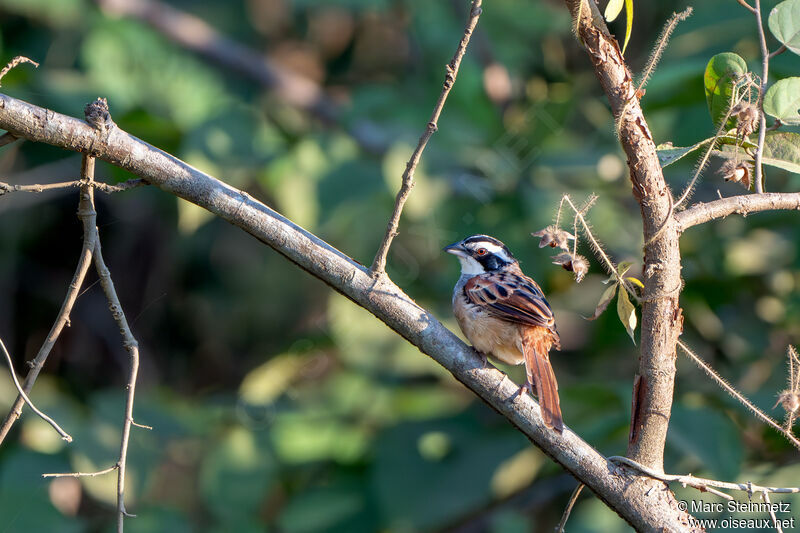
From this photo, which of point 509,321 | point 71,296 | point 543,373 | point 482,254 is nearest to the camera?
point 71,296

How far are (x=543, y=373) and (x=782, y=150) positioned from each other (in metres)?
1.19

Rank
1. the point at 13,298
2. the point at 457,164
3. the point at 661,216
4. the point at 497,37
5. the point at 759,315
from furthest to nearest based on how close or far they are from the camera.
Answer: the point at 13,298 < the point at 497,37 < the point at 759,315 < the point at 457,164 < the point at 661,216

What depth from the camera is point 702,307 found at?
18.3 feet

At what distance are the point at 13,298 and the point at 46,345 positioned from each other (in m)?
6.13

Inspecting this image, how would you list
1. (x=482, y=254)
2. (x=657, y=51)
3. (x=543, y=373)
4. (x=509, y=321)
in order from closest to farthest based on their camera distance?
(x=657, y=51), (x=543, y=373), (x=509, y=321), (x=482, y=254)

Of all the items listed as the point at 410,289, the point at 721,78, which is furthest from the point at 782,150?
the point at 410,289

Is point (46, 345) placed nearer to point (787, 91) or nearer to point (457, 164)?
point (787, 91)

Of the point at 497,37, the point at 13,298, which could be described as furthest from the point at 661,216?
the point at 13,298

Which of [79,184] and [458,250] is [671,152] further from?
[458,250]

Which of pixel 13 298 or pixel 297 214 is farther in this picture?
pixel 13 298

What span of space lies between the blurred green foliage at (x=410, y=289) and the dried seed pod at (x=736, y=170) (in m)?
1.98

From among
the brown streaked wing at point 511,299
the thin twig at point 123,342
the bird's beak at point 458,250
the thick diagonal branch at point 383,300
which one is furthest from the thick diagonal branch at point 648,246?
the bird's beak at point 458,250

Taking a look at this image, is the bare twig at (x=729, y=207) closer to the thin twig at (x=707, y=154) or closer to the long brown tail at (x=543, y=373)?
the thin twig at (x=707, y=154)

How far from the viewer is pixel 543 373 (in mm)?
2988
